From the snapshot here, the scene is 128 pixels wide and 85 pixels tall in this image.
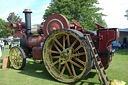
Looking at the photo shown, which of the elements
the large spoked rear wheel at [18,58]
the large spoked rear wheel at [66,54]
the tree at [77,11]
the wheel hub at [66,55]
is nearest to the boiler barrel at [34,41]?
the large spoked rear wheel at [18,58]

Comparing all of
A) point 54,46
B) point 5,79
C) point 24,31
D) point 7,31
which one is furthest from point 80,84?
point 7,31

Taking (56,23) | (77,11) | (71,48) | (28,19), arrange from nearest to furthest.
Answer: (71,48), (56,23), (28,19), (77,11)

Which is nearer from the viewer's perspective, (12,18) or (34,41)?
(34,41)

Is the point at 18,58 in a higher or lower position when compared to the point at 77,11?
lower

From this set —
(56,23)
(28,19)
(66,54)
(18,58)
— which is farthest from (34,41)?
(66,54)

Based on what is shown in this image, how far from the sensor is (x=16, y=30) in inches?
242

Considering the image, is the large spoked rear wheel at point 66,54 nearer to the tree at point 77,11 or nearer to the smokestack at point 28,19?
the smokestack at point 28,19

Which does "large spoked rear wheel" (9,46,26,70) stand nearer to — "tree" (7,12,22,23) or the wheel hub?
the wheel hub

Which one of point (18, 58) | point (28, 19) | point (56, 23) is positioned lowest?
point (18, 58)

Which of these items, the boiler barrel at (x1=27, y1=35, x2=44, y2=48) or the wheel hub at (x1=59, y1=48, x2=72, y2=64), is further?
the boiler barrel at (x1=27, y1=35, x2=44, y2=48)

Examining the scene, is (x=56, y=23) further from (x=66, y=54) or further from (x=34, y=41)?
(x=34, y=41)

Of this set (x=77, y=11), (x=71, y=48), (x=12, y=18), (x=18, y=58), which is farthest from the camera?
(x=12, y=18)

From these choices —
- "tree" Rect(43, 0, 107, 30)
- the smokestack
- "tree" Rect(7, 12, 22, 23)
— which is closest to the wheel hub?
the smokestack

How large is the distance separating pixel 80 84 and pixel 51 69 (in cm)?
107
